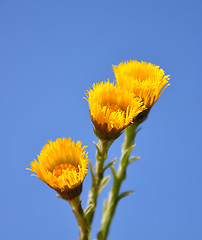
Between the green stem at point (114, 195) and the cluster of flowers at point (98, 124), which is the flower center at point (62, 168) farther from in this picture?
the green stem at point (114, 195)

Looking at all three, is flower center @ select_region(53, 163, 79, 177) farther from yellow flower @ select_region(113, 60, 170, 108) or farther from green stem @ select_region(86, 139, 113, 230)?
yellow flower @ select_region(113, 60, 170, 108)

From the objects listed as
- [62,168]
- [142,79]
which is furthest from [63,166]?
[142,79]

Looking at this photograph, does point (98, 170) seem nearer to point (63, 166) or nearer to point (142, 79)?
point (63, 166)

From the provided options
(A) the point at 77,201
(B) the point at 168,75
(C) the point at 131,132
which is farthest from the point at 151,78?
(A) the point at 77,201

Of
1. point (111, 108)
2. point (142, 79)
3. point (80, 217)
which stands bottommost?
point (80, 217)

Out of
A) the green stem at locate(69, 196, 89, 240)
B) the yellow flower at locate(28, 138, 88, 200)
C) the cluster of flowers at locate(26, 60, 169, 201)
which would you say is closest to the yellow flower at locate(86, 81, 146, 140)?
the cluster of flowers at locate(26, 60, 169, 201)

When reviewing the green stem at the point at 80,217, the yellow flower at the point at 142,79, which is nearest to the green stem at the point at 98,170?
the green stem at the point at 80,217
